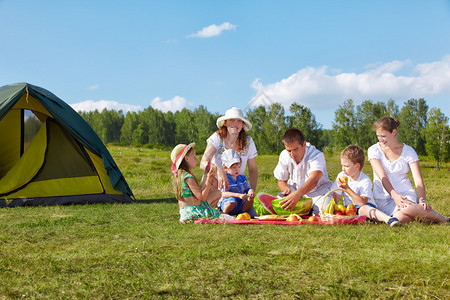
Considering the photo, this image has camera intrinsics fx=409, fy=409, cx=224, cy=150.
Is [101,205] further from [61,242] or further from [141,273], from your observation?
[141,273]

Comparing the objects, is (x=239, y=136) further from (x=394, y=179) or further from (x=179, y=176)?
(x=394, y=179)

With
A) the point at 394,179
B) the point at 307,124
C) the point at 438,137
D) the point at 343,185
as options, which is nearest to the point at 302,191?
the point at 343,185

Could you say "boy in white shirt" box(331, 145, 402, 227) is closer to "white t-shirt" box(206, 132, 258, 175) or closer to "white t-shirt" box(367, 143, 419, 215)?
"white t-shirt" box(367, 143, 419, 215)

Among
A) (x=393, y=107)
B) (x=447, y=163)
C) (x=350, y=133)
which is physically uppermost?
(x=393, y=107)

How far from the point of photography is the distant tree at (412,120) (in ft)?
147

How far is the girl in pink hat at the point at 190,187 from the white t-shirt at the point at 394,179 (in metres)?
2.12

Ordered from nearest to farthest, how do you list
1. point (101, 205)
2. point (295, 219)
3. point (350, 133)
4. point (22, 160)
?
1. point (295, 219)
2. point (101, 205)
3. point (22, 160)
4. point (350, 133)

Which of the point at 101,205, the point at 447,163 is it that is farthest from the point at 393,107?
the point at 101,205

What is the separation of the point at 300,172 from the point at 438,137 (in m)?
32.6

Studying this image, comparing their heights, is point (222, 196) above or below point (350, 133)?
below

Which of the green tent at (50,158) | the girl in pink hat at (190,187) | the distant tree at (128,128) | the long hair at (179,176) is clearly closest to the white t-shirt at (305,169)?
the girl in pink hat at (190,187)

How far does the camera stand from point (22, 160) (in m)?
8.01

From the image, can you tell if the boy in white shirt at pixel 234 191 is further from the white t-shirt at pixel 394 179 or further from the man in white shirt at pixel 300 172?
the white t-shirt at pixel 394 179

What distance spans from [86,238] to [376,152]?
3704 mm
